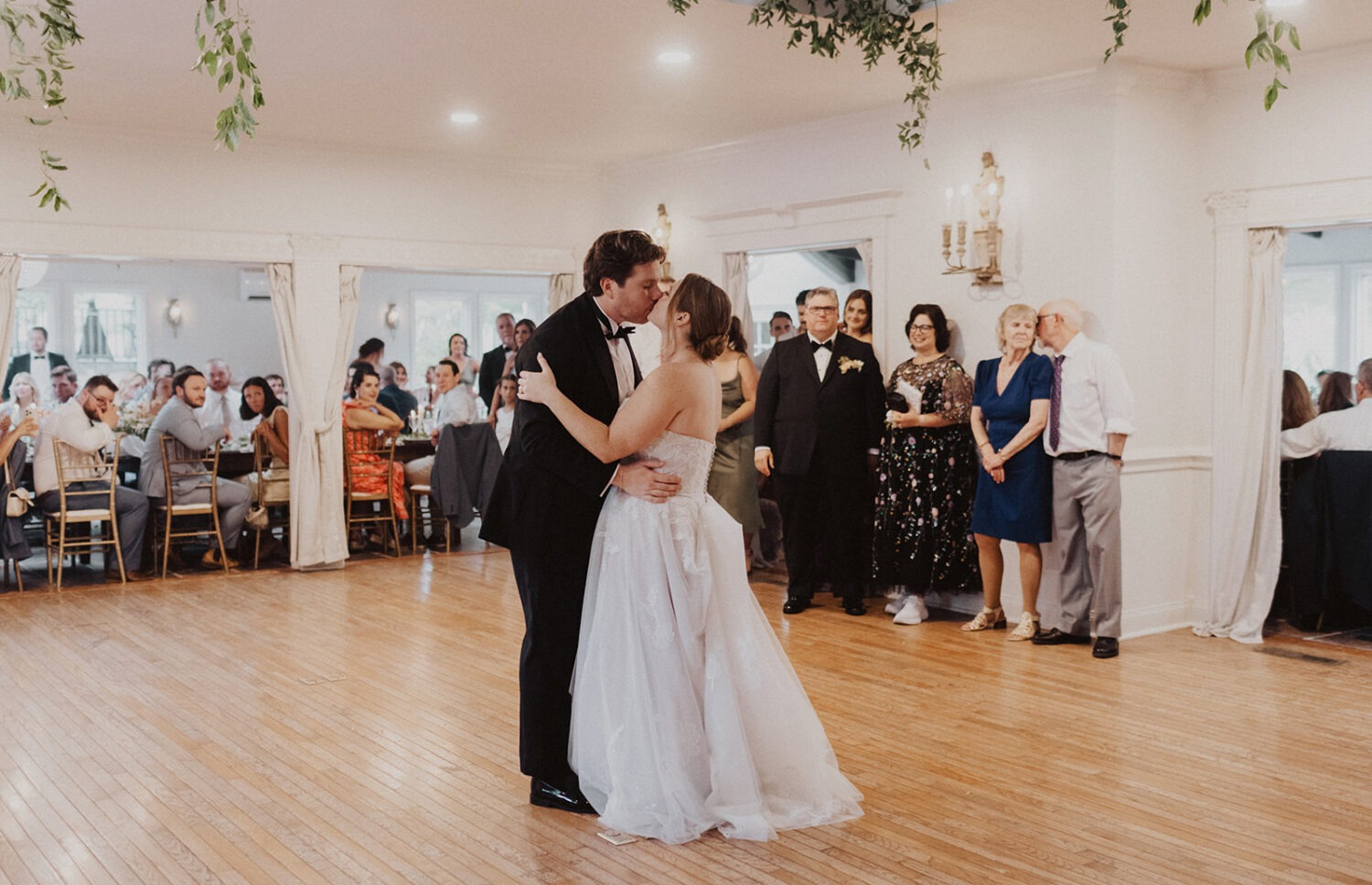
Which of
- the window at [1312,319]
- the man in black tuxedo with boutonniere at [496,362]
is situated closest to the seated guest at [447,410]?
the man in black tuxedo with boutonniere at [496,362]

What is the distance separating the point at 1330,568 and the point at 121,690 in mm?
5754

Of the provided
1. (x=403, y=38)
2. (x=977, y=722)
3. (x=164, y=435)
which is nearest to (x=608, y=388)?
(x=977, y=722)

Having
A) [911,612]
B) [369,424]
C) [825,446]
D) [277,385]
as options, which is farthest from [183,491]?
[911,612]

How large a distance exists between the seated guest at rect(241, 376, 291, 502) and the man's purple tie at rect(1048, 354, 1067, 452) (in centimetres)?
518

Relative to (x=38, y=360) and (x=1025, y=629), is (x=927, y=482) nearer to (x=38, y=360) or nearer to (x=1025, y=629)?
(x=1025, y=629)

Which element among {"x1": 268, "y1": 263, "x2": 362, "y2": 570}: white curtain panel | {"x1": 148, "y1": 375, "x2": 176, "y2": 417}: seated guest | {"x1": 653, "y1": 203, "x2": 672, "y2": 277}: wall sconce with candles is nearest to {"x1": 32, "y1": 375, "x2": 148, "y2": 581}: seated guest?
{"x1": 268, "y1": 263, "x2": 362, "y2": 570}: white curtain panel

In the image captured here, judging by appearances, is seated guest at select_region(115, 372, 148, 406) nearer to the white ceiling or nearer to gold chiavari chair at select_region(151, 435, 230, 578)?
gold chiavari chair at select_region(151, 435, 230, 578)

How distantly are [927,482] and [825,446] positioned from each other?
23.7 inches

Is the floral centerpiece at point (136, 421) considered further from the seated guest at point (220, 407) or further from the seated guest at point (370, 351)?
the seated guest at point (370, 351)

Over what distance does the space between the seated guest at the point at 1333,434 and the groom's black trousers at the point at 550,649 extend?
440cm

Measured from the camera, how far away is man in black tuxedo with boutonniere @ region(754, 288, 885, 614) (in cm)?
680

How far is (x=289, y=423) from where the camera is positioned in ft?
28.4

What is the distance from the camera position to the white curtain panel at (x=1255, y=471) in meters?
6.18

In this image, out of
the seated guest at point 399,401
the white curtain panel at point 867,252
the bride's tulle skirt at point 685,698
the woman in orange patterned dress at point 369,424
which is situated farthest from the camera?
the seated guest at point 399,401
